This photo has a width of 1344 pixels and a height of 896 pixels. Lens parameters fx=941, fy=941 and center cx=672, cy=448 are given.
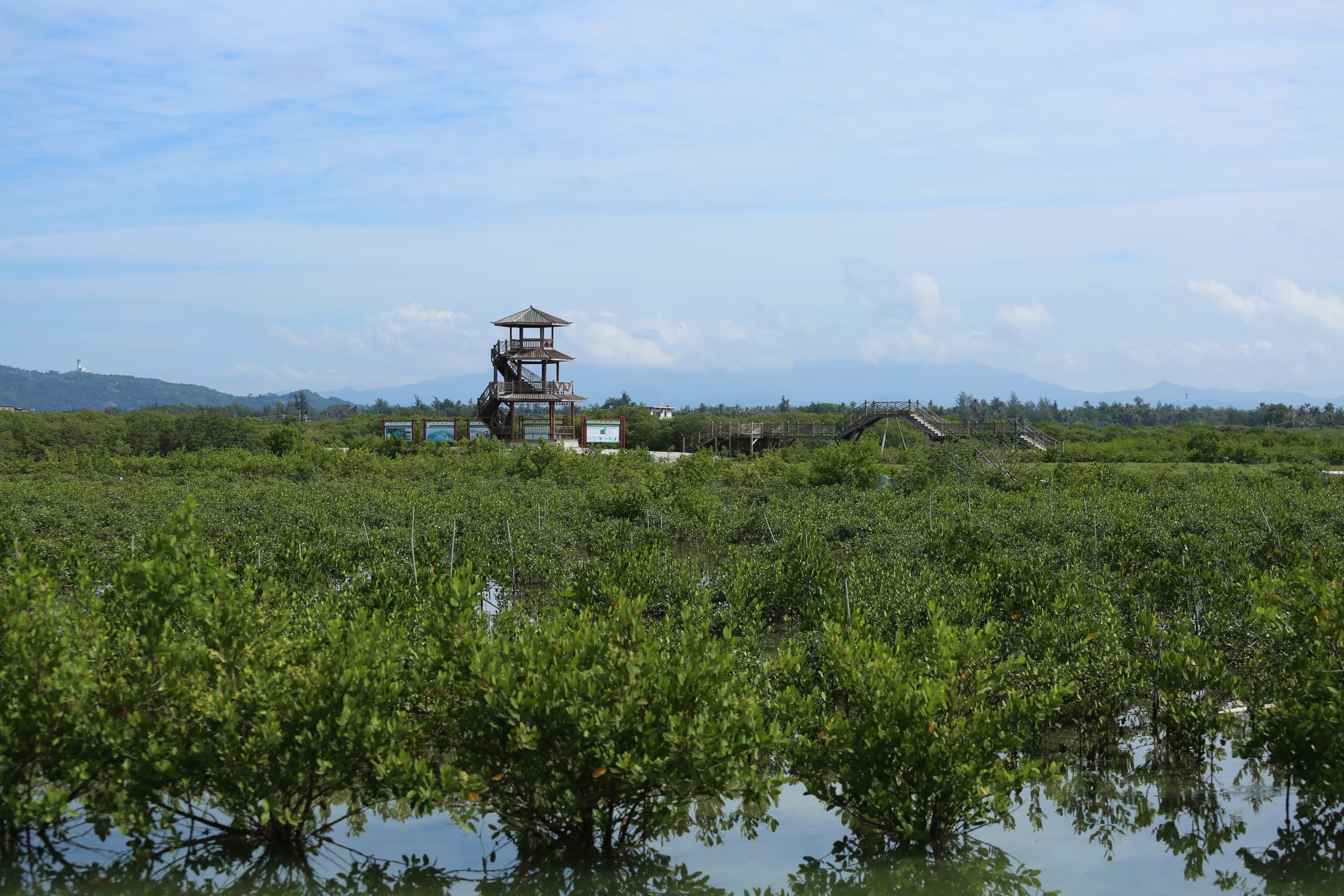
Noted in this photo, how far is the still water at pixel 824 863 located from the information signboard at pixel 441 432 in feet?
146

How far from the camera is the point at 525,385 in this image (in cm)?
5412

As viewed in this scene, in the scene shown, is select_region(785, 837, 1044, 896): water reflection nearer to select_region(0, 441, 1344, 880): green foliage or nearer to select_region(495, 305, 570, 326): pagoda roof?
select_region(0, 441, 1344, 880): green foliage

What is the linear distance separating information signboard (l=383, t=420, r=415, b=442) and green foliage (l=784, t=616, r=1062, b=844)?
1852 inches

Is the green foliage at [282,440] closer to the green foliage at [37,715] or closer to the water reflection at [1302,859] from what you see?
the green foliage at [37,715]

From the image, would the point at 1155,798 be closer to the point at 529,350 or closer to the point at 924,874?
the point at 924,874

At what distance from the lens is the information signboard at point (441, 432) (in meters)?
54.4

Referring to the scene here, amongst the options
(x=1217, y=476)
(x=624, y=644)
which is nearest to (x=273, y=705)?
(x=624, y=644)

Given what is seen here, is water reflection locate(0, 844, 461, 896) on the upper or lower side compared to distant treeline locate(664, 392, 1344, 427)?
lower

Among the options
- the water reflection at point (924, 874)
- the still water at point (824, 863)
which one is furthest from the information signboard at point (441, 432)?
the water reflection at point (924, 874)

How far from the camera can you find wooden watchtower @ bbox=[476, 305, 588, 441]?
53750mm

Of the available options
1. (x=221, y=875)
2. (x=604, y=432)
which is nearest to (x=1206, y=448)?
(x=604, y=432)

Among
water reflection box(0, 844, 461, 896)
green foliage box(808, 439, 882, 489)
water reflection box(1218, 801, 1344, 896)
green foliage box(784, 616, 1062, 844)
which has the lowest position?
water reflection box(0, 844, 461, 896)

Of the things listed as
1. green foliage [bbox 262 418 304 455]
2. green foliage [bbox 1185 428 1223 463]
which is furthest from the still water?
green foliage [bbox 1185 428 1223 463]

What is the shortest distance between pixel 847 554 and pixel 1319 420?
12249 cm
